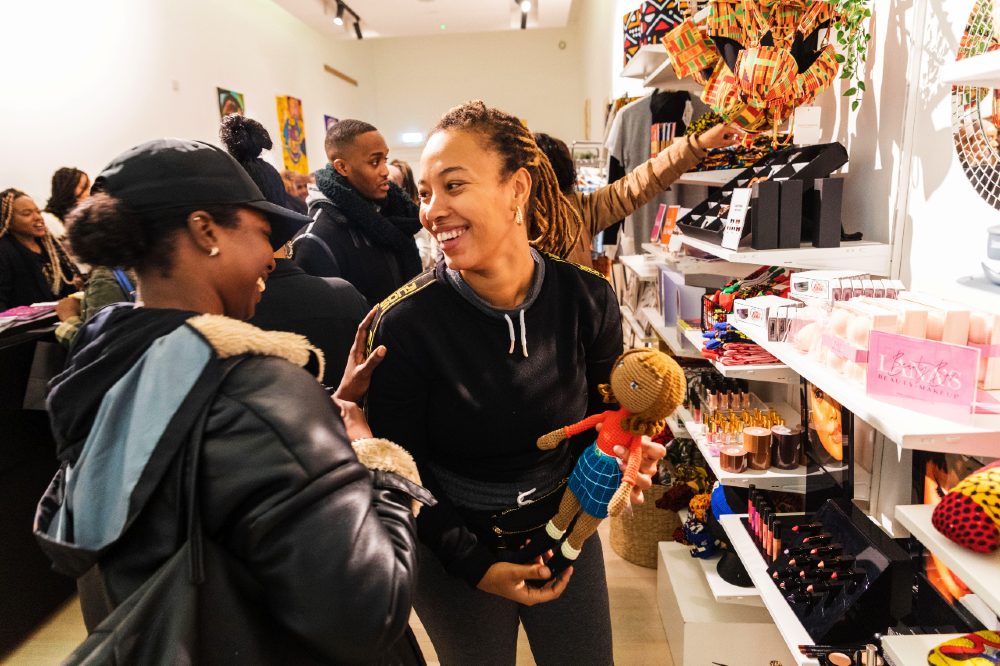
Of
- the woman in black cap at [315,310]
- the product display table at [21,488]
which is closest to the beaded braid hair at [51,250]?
the product display table at [21,488]

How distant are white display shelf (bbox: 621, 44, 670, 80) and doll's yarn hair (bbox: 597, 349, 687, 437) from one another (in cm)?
213

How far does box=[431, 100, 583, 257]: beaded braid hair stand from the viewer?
1.30 metres

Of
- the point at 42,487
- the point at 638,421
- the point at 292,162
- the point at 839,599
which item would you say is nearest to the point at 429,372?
the point at 638,421

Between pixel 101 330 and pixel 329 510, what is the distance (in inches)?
15.8

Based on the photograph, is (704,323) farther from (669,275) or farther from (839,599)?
(839,599)

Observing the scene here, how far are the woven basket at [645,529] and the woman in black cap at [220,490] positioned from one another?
2153mm

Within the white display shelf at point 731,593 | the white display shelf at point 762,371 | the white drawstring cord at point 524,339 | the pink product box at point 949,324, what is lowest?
the white display shelf at point 731,593

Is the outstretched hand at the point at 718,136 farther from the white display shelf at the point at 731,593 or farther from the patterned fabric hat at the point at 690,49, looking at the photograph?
the white display shelf at the point at 731,593

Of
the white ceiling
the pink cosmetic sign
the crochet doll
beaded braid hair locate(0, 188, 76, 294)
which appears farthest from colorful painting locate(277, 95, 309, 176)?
the pink cosmetic sign

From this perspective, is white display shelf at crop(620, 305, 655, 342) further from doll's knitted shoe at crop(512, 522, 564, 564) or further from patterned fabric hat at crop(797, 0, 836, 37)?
doll's knitted shoe at crop(512, 522, 564, 564)

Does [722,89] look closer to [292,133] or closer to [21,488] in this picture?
[21,488]

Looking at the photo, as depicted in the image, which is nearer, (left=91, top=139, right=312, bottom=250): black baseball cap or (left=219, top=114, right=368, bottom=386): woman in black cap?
(left=91, top=139, right=312, bottom=250): black baseball cap

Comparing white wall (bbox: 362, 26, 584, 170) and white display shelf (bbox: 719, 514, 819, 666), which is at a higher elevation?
white wall (bbox: 362, 26, 584, 170)

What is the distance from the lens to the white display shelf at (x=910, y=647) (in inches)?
43.4
